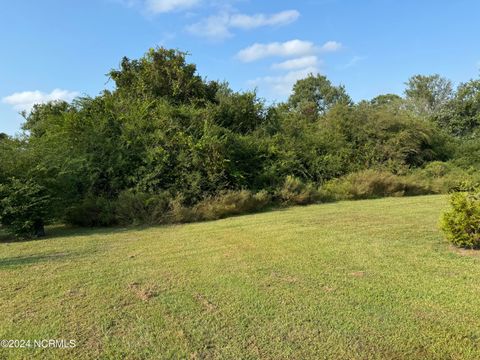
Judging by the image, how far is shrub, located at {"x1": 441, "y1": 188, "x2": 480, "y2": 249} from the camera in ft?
20.2

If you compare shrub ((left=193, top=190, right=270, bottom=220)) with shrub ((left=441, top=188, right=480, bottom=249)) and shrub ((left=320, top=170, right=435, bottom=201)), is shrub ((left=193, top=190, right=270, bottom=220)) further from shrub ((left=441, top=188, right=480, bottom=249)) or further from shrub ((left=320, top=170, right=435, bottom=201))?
shrub ((left=441, top=188, right=480, bottom=249))

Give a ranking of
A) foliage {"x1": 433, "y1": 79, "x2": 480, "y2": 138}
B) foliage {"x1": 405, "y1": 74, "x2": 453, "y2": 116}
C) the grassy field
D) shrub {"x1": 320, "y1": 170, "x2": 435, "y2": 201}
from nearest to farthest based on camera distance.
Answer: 1. the grassy field
2. shrub {"x1": 320, "y1": 170, "x2": 435, "y2": 201}
3. foliage {"x1": 433, "y1": 79, "x2": 480, "y2": 138}
4. foliage {"x1": 405, "y1": 74, "x2": 453, "y2": 116}

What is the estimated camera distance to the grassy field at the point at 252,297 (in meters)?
3.29

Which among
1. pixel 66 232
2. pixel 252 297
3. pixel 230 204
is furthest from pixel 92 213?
pixel 252 297

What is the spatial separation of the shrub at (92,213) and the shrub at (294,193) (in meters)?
5.60

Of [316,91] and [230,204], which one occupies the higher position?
[316,91]

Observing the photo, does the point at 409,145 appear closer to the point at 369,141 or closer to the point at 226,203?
the point at 369,141

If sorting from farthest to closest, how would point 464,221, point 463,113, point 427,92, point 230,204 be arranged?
point 427,92, point 463,113, point 230,204, point 464,221

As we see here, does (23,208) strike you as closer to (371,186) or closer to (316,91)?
(371,186)

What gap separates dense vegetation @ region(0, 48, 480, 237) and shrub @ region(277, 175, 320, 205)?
5 cm

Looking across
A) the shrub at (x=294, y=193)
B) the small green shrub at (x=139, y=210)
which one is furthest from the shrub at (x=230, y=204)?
the small green shrub at (x=139, y=210)

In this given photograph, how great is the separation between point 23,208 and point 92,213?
2146mm

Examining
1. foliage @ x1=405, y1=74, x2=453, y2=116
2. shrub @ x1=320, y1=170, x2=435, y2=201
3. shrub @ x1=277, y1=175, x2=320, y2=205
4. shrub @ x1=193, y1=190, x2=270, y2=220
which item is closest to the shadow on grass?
shrub @ x1=193, y1=190, x2=270, y2=220

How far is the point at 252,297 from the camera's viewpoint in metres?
4.31
